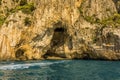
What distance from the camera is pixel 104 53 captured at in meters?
86.7

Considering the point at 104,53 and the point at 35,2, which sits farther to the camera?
the point at 35,2

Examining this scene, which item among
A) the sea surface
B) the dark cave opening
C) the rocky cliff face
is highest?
the rocky cliff face

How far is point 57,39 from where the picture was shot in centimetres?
9881

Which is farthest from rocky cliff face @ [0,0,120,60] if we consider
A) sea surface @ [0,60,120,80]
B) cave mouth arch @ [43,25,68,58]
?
sea surface @ [0,60,120,80]

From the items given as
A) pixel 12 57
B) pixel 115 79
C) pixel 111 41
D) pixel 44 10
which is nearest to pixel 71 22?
pixel 44 10

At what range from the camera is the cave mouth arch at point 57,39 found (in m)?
95.4

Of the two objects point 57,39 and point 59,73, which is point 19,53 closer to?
point 57,39

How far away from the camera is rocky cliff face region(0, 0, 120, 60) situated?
88688 mm

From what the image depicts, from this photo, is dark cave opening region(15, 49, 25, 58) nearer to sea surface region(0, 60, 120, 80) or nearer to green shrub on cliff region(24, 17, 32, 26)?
green shrub on cliff region(24, 17, 32, 26)

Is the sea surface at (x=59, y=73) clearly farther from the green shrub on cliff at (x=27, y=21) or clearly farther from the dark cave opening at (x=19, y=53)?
the green shrub on cliff at (x=27, y=21)

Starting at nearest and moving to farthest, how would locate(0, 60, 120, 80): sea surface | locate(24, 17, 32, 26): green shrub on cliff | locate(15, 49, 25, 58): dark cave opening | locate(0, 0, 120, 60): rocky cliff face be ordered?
locate(0, 60, 120, 80): sea surface < locate(0, 0, 120, 60): rocky cliff face < locate(15, 49, 25, 58): dark cave opening < locate(24, 17, 32, 26): green shrub on cliff

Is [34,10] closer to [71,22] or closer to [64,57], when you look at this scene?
[71,22]

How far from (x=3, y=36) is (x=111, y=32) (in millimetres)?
35504

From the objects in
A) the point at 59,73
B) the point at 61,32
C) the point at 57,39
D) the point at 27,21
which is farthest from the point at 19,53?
the point at 59,73
